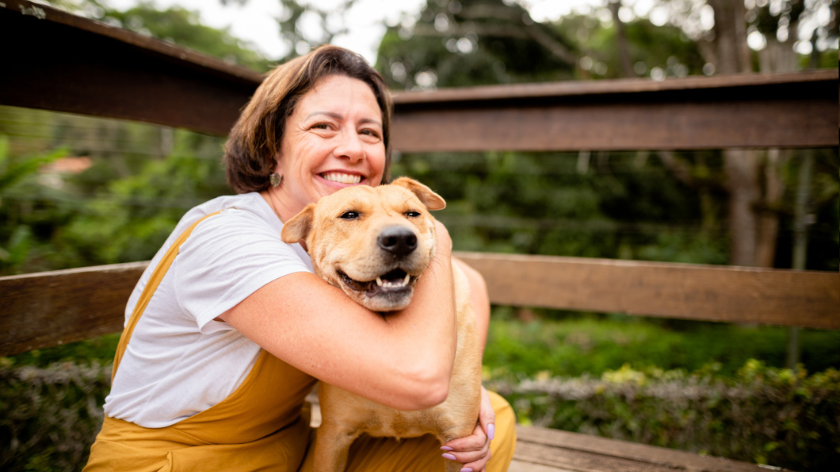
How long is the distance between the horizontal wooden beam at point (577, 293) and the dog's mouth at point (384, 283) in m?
1.31

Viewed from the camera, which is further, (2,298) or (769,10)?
(769,10)

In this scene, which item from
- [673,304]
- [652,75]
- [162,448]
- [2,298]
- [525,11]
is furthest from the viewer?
[652,75]

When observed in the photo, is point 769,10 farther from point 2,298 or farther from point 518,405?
point 2,298

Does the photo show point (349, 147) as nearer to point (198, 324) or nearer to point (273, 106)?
point (273, 106)

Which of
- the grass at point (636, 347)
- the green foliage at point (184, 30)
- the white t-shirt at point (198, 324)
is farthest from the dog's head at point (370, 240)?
the green foliage at point (184, 30)

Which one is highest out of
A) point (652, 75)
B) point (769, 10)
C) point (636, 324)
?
point (652, 75)

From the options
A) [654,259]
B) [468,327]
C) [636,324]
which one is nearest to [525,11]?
[654,259]

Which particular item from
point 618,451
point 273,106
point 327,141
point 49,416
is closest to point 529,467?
point 618,451

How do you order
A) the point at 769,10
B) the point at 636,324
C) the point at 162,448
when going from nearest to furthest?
the point at 162,448
the point at 769,10
the point at 636,324

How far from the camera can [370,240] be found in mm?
1304

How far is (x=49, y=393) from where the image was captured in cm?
253

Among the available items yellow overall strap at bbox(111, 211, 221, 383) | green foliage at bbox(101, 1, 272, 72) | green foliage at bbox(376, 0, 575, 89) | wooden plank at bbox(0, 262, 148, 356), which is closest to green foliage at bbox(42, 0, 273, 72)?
green foliage at bbox(101, 1, 272, 72)

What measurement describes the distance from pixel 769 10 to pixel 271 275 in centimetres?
843

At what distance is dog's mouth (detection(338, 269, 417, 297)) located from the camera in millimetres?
1307
